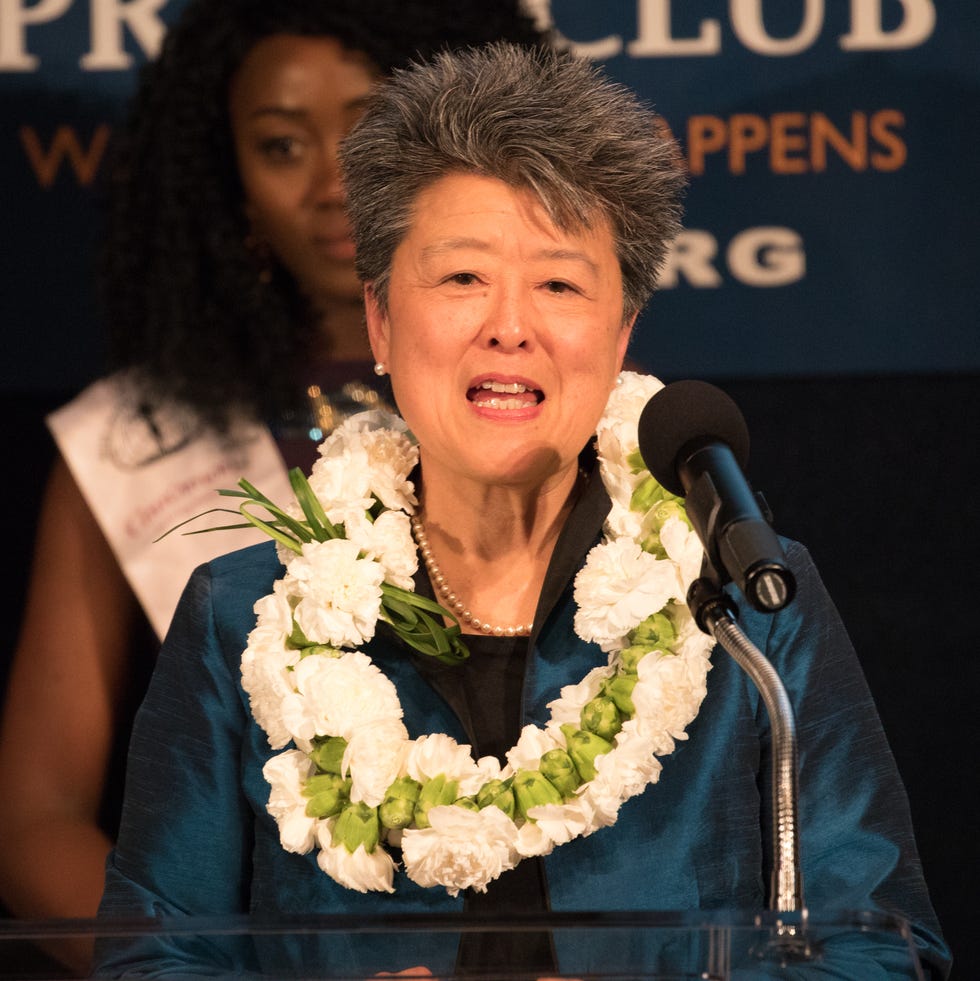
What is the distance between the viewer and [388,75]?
9.37 ft

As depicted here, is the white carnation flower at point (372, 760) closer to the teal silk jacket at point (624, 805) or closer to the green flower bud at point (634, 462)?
the teal silk jacket at point (624, 805)

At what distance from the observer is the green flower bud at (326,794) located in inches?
69.2

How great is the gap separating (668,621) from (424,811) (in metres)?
0.34

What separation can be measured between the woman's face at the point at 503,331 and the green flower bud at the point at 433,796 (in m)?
0.35

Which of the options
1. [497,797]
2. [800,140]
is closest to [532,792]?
[497,797]

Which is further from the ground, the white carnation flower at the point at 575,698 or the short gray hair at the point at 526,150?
the short gray hair at the point at 526,150

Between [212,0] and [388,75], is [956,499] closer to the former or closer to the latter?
[388,75]

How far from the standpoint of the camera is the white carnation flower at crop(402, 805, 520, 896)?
1674mm

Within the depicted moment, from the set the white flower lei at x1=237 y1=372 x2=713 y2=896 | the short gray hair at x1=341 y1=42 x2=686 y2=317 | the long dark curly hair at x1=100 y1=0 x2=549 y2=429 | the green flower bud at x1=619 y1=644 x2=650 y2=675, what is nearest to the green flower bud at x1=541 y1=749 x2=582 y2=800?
the white flower lei at x1=237 y1=372 x2=713 y2=896

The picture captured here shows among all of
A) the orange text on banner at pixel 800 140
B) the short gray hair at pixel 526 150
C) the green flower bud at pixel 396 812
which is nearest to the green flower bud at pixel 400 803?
the green flower bud at pixel 396 812

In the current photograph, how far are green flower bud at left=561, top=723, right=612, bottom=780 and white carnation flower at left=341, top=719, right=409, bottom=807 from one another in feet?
0.57

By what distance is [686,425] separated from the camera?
54.6 inches

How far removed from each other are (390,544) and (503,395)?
0.23 m

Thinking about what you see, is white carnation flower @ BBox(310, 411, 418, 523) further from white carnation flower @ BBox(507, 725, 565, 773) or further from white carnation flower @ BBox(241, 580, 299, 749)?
white carnation flower @ BBox(507, 725, 565, 773)
